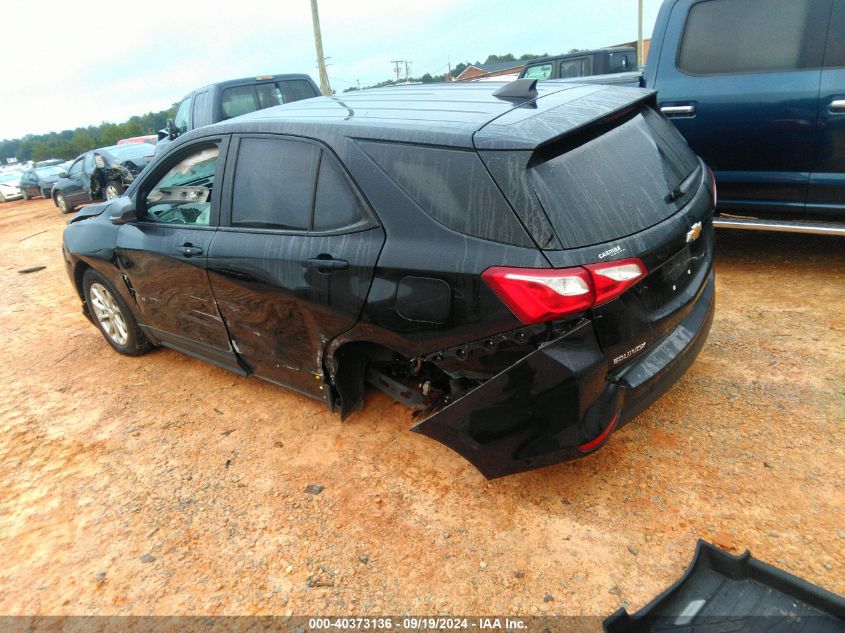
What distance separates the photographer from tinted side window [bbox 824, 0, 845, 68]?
4.17 m

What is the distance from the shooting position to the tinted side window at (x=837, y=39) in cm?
417

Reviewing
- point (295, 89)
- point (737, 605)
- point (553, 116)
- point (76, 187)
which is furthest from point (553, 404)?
point (76, 187)

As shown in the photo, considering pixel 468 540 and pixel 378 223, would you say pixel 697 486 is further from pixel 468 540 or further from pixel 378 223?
pixel 378 223

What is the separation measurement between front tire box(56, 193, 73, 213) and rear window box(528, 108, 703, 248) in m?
15.8

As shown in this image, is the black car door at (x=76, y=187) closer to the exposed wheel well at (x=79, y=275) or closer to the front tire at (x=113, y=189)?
the front tire at (x=113, y=189)

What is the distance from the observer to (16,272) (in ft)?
27.9

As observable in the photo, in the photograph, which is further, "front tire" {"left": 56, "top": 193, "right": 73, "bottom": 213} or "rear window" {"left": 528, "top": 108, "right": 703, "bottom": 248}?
"front tire" {"left": 56, "top": 193, "right": 73, "bottom": 213}

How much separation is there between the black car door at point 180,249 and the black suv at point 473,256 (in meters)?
0.04

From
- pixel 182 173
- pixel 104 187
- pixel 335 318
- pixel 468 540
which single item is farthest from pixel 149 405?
pixel 104 187

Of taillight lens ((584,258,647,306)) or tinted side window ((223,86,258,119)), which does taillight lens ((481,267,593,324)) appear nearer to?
taillight lens ((584,258,647,306))

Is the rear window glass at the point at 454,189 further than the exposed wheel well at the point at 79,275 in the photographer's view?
No

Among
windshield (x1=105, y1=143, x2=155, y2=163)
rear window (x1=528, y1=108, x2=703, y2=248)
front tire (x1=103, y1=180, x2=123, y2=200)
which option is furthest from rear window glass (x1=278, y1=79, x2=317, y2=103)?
rear window (x1=528, y1=108, x2=703, y2=248)

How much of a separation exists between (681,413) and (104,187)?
14.1m

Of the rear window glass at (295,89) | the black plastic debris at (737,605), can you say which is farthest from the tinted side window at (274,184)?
the rear window glass at (295,89)
